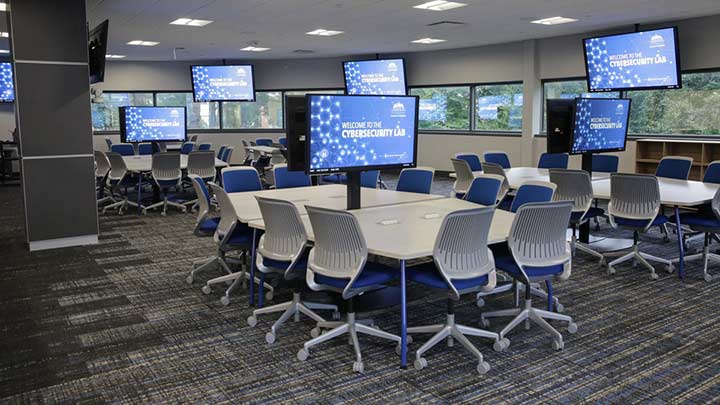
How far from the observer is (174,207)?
31.8 ft

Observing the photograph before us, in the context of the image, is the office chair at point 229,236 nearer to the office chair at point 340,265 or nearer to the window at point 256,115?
the office chair at point 340,265

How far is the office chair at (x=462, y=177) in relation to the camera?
285 inches

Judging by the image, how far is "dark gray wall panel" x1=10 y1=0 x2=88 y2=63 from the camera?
247 inches

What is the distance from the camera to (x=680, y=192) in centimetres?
582

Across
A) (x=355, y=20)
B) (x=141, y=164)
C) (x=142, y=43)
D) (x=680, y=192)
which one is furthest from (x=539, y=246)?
(x=142, y=43)

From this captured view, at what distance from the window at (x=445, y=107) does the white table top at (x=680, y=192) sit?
750 centimetres

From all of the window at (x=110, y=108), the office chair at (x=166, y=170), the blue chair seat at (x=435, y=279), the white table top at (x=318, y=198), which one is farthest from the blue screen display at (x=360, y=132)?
the window at (x=110, y=108)

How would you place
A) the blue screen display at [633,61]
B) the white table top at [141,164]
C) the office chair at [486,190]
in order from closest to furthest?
the office chair at [486,190] < the white table top at [141,164] < the blue screen display at [633,61]

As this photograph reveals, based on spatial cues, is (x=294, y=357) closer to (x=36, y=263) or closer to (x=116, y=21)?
(x=36, y=263)

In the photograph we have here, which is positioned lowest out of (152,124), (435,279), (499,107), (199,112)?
(435,279)

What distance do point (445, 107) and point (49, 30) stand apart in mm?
9560

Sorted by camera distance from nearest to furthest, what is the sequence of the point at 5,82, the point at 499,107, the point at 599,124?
the point at 599,124 < the point at 499,107 < the point at 5,82

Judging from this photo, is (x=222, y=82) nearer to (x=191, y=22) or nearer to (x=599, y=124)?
(x=191, y=22)

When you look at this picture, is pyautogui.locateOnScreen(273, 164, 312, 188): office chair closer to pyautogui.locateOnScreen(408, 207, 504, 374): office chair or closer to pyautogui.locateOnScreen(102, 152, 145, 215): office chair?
pyautogui.locateOnScreen(408, 207, 504, 374): office chair
